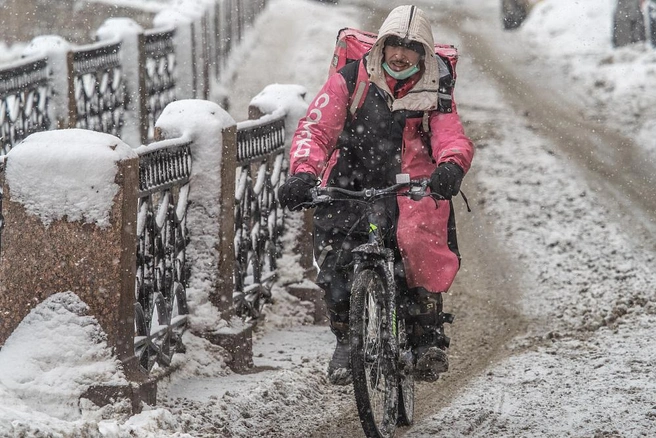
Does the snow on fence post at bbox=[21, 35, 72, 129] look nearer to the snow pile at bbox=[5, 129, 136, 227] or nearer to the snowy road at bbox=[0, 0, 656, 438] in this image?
the snowy road at bbox=[0, 0, 656, 438]

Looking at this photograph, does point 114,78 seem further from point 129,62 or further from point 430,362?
point 430,362

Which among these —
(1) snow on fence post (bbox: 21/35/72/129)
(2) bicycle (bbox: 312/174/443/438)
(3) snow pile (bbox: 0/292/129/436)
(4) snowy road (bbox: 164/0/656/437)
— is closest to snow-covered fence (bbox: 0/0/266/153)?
(1) snow on fence post (bbox: 21/35/72/129)

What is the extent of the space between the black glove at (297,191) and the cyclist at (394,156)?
266 mm

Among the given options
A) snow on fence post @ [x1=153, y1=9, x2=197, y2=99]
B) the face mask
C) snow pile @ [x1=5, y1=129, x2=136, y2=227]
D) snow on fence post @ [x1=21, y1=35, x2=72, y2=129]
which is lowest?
snow on fence post @ [x1=153, y1=9, x2=197, y2=99]

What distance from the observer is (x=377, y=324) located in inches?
202

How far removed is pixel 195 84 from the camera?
599 inches

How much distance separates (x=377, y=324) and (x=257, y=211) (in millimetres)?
2419

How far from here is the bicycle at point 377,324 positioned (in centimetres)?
482

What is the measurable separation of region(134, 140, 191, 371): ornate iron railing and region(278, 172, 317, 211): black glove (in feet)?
3.02

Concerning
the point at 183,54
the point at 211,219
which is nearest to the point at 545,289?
the point at 211,219

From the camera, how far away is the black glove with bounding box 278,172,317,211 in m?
4.84

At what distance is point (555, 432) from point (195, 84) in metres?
10.6

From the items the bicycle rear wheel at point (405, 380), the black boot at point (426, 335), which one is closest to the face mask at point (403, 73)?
the black boot at point (426, 335)

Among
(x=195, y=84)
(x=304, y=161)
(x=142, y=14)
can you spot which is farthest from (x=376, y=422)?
(x=142, y=14)
